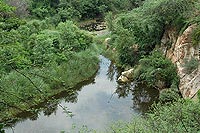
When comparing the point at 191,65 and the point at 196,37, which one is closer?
the point at 191,65

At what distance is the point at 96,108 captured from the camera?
2555 cm

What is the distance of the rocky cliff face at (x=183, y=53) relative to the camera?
77.8ft

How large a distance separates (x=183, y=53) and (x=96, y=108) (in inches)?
310

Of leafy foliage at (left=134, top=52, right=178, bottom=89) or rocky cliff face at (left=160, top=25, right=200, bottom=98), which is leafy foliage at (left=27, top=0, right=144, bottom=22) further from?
leafy foliage at (left=134, top=52, right=178, bottom=89)

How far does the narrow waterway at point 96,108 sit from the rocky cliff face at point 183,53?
109 inches

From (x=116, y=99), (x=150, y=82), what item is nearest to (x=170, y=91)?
(x=150, y=82)

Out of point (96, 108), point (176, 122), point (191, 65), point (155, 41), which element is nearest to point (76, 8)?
point (155, 41)

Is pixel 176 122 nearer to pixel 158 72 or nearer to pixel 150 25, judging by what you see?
pixel 158 72

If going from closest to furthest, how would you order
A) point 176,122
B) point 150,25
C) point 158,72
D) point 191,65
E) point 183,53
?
point 176,122, point 191,65, point 158,72, point 183,53, point 150,25

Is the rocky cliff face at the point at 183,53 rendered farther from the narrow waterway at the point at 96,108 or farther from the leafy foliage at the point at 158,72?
the narrow waterway at the point at 96,108

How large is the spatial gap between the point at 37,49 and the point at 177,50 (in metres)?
11.2

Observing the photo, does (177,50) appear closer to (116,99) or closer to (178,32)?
(178,32)

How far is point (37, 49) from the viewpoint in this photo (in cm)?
2791

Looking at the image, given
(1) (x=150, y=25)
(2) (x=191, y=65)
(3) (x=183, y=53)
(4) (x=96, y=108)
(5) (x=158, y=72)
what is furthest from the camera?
(1) (x=150, y=25)
